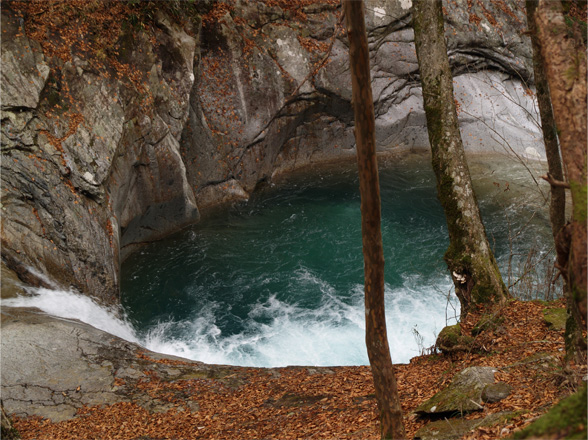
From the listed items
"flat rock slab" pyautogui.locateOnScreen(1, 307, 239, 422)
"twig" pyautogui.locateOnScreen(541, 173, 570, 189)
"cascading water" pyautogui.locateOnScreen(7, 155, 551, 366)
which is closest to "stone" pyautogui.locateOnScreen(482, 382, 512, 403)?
"twig" pyautogui.locateOnScreen(541, 173, 570, 189)

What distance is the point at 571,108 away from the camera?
10.6 feet

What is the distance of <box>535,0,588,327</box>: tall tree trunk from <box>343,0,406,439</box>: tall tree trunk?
4.09ft

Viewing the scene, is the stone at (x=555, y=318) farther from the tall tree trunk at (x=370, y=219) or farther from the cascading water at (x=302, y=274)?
the tall tree trunk at (x=370, y=219)

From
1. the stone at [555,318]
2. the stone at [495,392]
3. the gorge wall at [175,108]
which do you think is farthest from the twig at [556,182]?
the stone at [555,318]

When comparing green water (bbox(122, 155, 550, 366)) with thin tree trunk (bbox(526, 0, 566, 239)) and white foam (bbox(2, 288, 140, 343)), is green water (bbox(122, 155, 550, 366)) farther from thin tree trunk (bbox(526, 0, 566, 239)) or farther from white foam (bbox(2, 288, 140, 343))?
thin tree trunk (bbox(526, 0, 566, 239))

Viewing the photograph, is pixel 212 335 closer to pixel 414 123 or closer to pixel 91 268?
pixel 91 268

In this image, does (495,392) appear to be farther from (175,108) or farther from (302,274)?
(175,108)

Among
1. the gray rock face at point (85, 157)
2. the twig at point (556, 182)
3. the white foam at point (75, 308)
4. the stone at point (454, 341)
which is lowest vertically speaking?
the stone at point (454, 341)

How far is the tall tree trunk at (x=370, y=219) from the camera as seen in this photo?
354cm

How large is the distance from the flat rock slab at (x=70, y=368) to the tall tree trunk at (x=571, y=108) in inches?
193

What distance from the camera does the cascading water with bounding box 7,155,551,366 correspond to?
9.69 meters

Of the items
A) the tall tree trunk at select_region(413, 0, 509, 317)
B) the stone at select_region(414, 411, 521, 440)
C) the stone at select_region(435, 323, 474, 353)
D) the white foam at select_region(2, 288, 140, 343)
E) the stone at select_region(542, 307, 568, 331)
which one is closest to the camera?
the stone at select_region(414, 411, 521, 440)

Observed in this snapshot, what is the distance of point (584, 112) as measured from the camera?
3.20 meters

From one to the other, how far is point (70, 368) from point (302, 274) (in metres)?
6.34
